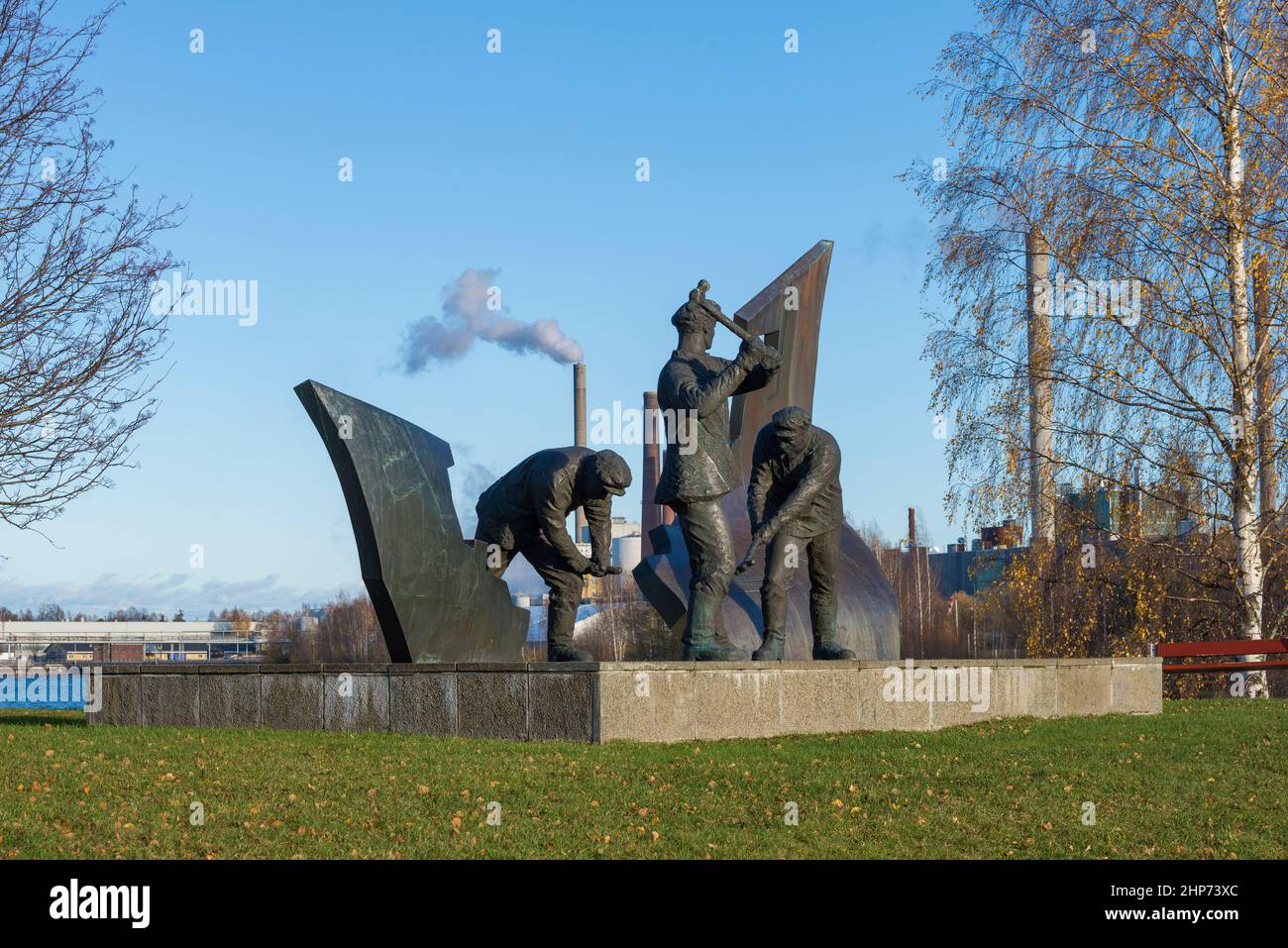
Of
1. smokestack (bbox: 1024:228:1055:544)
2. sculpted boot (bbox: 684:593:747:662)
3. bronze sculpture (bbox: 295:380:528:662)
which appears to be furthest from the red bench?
bronze sculpture (bbox: 295:380:528:662)

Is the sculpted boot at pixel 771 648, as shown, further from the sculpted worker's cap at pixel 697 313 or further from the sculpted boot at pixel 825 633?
the sculpted worker's cap at pixel 697 313

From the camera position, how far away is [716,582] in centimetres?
1067

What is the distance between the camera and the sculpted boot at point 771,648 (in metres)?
11.1

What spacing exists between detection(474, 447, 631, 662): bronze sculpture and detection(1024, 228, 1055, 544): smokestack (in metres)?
8.91

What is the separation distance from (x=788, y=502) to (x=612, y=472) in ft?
4.54

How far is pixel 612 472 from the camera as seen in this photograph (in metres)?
10.8

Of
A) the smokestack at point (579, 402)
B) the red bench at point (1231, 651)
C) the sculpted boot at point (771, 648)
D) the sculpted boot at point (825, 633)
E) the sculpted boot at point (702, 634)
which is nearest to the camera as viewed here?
the sculpted boot at point (702, 634)

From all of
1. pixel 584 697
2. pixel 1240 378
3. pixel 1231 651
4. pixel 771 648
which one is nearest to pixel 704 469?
pixel 771 648

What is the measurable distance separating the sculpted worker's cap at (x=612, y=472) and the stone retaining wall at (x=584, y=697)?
1.42 meters

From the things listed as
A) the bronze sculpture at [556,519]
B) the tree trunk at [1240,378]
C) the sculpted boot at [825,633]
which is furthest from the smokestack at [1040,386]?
the bronze sculpture at [556,519]

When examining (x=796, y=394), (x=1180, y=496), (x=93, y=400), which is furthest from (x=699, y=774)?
(x=1180, y=496)

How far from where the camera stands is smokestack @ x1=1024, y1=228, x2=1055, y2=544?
18.3 metres

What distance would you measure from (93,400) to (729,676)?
6.22 m
